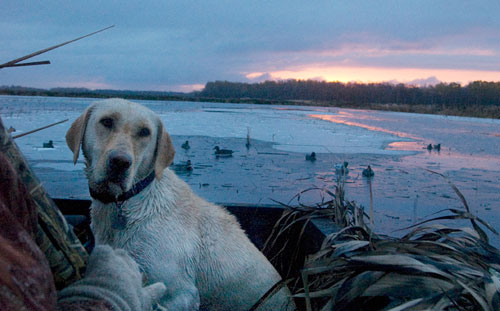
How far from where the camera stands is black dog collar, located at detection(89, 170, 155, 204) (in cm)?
218

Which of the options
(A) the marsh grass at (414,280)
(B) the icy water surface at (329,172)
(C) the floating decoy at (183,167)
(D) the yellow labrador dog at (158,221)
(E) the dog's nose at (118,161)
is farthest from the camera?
(C) the floating decoy at (183,167)

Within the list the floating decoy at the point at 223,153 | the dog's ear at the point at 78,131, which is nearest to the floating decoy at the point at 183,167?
the floating decoy at the point at 223,153

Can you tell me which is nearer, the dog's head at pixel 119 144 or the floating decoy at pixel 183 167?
the dog's head at pixel 119 144

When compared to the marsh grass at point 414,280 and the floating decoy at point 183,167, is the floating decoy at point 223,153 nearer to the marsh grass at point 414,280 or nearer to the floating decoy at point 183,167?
the floating decoy at point 183,167

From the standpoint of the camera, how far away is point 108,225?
225 cm

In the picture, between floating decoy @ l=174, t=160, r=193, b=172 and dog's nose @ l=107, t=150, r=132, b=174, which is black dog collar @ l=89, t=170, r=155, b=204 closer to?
dog's nose @ l=107, t=150, r=132, b=174

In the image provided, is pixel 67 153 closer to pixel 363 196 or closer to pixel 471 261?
pixel 363 196

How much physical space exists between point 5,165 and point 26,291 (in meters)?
0.24

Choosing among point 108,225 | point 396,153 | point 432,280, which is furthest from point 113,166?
point 396,153

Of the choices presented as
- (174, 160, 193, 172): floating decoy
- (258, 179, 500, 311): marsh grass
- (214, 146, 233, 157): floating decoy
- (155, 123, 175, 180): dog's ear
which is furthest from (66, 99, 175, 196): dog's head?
(214, 146, 233, 157): floating decoy

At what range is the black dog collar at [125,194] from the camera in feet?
7.14

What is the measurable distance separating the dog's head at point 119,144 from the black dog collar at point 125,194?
28 millimetres

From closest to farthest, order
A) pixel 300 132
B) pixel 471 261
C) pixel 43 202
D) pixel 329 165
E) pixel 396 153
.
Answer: pixel 43 202 < pixel 471 261 < pixel 329 165 < pixel 396 153 < pixel 300 132

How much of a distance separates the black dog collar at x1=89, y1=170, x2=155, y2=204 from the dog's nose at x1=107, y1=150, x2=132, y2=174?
0.69 ft
